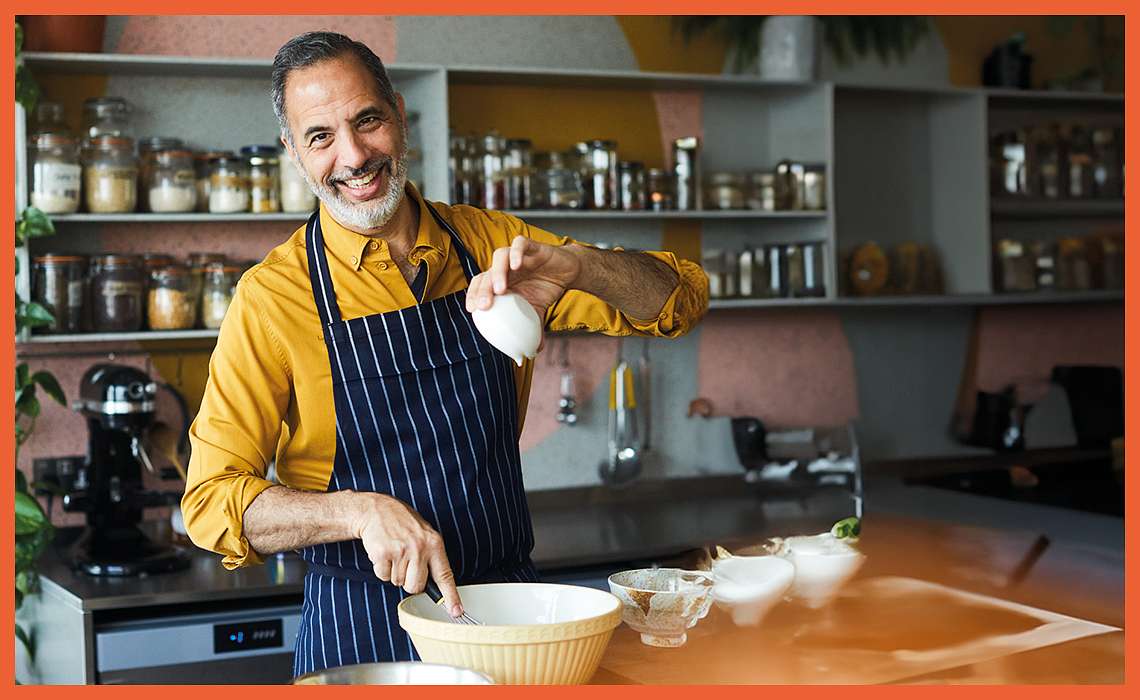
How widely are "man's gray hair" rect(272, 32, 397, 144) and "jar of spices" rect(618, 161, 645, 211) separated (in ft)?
6.12

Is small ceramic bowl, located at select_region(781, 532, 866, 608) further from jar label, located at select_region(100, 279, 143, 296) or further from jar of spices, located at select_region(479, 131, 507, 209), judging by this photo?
jar label, located at select_region(100, 279, 143, 296)

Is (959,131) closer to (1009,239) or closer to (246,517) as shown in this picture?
(1009,239)

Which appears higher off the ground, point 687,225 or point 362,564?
point 687,225

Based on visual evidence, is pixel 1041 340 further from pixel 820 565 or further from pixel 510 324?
pixel 510 324

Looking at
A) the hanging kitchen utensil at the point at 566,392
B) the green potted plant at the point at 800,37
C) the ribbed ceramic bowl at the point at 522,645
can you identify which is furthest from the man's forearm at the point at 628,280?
the green potted plant at the point at 800,37

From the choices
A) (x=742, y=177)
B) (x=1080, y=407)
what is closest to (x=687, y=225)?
(x=742, y=177)

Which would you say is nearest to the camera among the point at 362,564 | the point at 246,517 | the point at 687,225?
the point at 246,517

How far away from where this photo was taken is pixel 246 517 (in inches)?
64.6

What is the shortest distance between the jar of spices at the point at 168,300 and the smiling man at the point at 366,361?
1.41 m

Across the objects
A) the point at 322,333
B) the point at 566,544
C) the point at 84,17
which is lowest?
the point at 566,544

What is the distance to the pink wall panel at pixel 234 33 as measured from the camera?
3.51m

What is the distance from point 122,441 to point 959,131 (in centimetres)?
265

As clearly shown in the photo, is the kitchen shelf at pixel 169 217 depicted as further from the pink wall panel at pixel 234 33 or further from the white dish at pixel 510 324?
the white dish at pixel 510 324

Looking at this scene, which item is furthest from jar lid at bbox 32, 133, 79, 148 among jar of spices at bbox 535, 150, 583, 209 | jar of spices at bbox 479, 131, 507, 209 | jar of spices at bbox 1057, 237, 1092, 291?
jar of spices at bbox 1057, 237, 1092, 291
